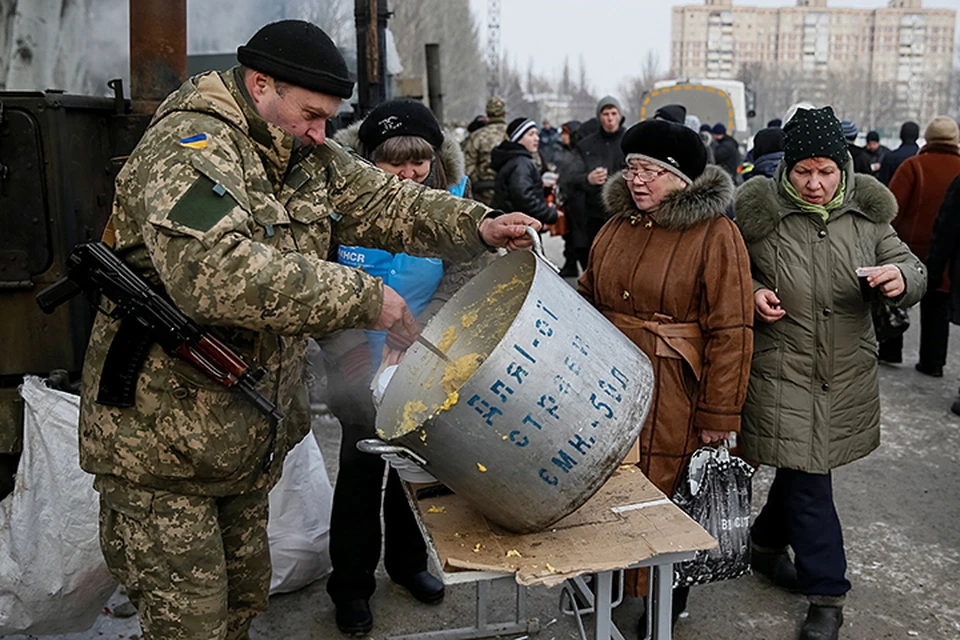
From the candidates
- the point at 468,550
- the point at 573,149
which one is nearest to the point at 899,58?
the point at 573,149

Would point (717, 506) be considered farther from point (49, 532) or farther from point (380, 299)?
point (49, 532)

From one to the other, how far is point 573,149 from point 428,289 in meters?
6.10

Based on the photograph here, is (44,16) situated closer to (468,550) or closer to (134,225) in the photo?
(134,225)

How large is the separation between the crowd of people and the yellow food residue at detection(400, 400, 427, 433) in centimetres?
20

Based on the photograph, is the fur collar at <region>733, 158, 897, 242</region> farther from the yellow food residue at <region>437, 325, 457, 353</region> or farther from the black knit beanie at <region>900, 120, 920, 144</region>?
the black knit beanie at <region>900, 120, 920, 144</region>

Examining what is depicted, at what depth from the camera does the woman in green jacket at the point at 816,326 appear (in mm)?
2879

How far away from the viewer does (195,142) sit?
1.96 metres

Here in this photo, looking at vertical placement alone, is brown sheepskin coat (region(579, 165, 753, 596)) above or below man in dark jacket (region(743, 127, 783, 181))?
below

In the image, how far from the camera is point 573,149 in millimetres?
8836

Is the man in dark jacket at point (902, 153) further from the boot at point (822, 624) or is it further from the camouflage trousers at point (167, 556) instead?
the camouflage trousers at point (167, 556)

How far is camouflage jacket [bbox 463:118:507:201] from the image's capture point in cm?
859

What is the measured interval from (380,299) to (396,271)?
3.38 ft

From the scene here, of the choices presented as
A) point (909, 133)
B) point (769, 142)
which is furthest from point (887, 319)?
point (909, 133)

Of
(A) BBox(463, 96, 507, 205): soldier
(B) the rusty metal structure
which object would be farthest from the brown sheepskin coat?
(A) BBox(463, 96, 507, 205): soldier
